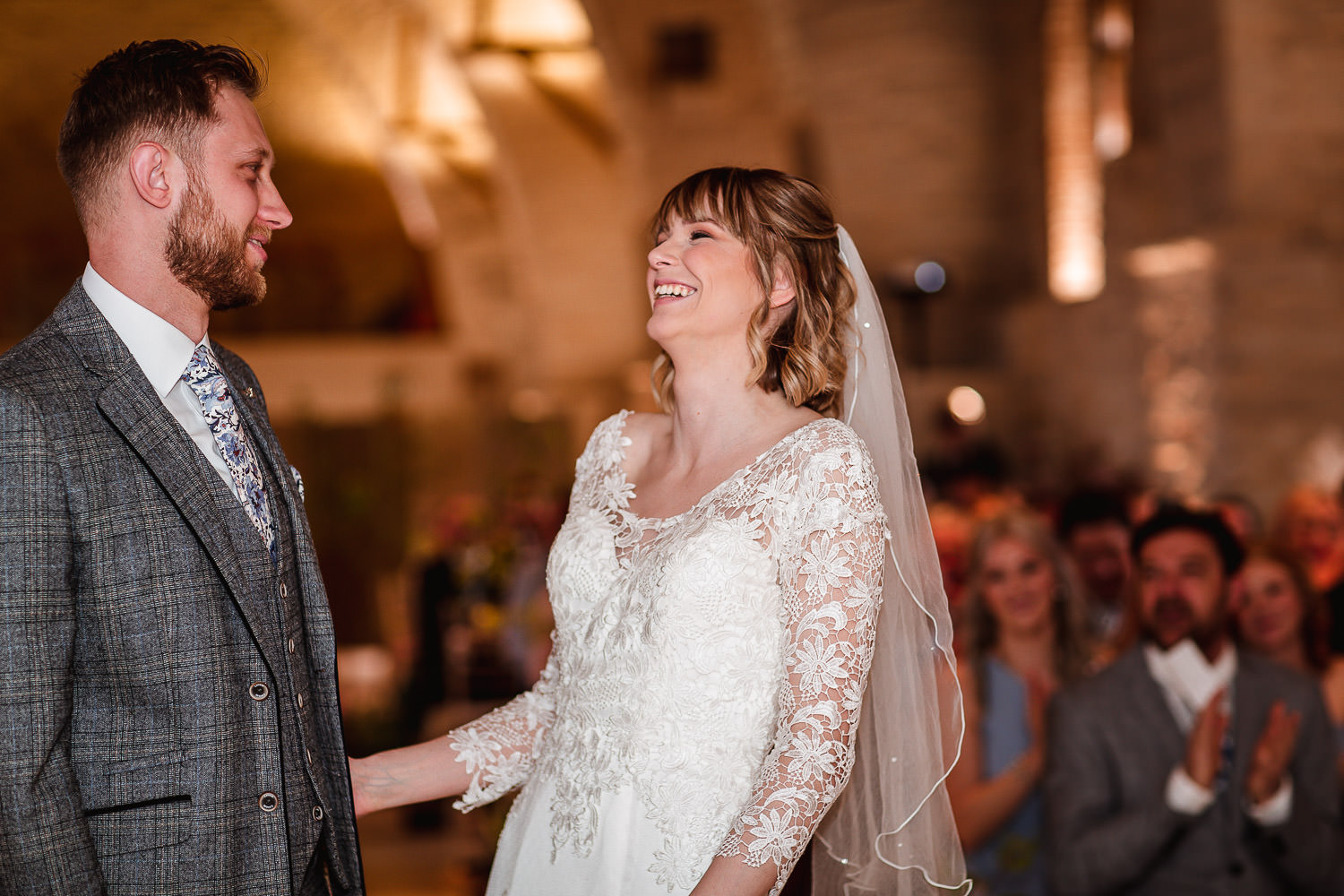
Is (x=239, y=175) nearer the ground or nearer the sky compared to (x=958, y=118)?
nearer the ground

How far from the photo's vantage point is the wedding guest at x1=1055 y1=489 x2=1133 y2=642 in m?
4.79

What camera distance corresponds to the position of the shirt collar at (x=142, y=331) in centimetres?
186

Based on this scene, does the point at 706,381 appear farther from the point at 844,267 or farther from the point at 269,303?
the point at 269,303

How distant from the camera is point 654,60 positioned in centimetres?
1316

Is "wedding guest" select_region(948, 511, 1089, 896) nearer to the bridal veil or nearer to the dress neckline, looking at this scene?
the bridal veil

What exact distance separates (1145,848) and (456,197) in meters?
16.3

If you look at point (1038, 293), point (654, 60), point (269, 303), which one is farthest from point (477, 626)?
point (269, 303)

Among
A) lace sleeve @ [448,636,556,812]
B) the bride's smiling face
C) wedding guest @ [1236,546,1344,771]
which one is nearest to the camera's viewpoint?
the bride's smiling face

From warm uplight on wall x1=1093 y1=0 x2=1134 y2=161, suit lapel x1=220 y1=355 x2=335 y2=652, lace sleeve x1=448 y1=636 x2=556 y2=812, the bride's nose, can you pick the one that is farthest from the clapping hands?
warm uplight on wall x1=1093 y1=0 x2=1134 y2=161

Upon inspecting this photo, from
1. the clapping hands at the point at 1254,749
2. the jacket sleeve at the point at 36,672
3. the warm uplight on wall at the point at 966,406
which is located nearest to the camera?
the jacket sleeve at the point at 36,672

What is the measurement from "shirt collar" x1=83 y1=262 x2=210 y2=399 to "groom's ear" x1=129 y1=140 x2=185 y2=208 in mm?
144

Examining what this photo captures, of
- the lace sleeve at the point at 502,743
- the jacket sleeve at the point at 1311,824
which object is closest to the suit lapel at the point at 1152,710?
the jacket sleeve at the point at 1311,824

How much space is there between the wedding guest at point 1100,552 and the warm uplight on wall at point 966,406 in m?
6.11

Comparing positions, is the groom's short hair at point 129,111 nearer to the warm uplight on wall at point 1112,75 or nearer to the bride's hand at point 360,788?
the bride's hand at point 360,788
